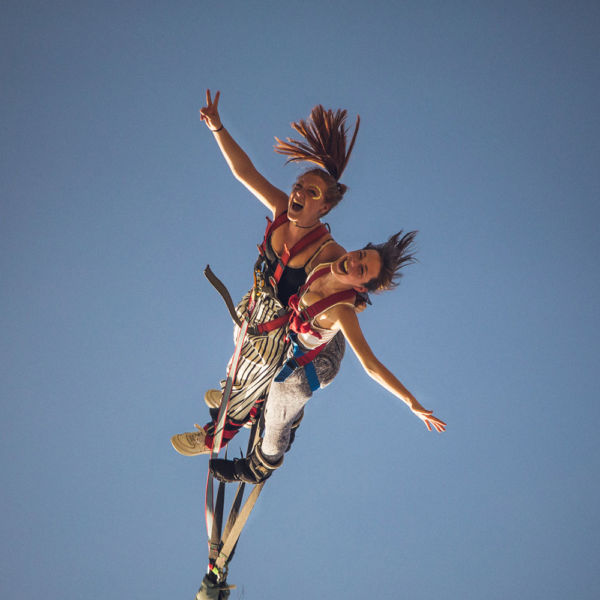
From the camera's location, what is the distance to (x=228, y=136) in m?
3.51

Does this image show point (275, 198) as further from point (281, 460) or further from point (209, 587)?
point (209, 587)

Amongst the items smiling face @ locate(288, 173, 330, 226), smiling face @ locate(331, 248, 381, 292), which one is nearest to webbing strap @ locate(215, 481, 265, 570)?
smiling face @ locate(331, 248, 381, 292)

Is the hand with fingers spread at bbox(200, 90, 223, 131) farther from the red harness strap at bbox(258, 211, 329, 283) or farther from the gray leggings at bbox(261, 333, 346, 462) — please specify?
the gray leggings at bbox(261, 333, 346, 462)

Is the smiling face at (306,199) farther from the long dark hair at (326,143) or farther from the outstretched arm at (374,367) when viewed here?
the outstretched arm at (374,367)

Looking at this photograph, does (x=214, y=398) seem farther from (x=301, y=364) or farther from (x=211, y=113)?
(x=211, y=113)

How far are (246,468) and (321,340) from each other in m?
0.79

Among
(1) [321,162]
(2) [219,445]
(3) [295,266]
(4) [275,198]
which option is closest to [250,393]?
(2) [219,445]

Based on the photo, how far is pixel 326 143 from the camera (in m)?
3.41

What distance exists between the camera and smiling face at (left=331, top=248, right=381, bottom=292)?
310 centimetres

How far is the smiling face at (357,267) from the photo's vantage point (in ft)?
10.2

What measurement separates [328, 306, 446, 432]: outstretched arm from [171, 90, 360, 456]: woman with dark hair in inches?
11.9

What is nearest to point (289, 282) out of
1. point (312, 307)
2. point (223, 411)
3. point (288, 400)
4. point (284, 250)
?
point (284, 250)

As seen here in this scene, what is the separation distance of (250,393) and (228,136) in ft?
4.31

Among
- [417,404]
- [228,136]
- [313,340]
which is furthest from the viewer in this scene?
[228,136]
